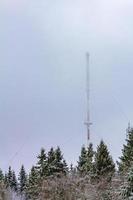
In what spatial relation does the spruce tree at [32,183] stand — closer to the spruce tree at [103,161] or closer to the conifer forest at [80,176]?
the conifer forest at [80,176]

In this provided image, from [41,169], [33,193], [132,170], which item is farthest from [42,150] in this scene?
[132,170]

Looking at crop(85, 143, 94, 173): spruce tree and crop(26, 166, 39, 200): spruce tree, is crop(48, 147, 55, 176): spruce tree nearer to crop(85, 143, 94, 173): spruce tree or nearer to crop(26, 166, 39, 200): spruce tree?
crop(26, 166, 39, 200): spruce tree

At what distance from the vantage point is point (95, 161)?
221ft

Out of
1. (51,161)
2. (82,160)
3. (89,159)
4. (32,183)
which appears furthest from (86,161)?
(32,183)

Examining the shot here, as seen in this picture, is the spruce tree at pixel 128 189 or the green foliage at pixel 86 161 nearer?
the spruce tree at pixel 128 189

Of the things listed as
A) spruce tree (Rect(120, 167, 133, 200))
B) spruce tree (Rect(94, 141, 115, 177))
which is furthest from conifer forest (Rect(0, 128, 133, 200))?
spruce tree (Rect(120, 167, 133, 200))

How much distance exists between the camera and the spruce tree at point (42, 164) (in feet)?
251

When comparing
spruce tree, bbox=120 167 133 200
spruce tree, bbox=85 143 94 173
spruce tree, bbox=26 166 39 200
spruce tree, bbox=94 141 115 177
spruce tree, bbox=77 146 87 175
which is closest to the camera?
spruce tree, bbox=120 167 133 200

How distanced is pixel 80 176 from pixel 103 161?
11.4ft

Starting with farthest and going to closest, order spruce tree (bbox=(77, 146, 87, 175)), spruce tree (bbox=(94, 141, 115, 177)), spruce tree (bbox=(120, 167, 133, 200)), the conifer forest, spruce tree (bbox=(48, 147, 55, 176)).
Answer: spruce tree (bbox=(48, 147, 55, 176)) < spruce tree (bbox=(77, 146, 87, 175)) < spruce tree (bbox=(94, 141, 115, 177)) < the conifer forest < spruce tree (bbox=(120, 167, 133, 200))

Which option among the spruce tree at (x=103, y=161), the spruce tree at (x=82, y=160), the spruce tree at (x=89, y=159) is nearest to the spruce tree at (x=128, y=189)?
the spruce tree at (x=103, y=161)

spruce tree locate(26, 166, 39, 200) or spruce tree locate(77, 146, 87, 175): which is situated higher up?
spruce tree locate(77, 146, 87, 175)

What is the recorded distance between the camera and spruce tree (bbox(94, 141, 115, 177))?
65.9 meters

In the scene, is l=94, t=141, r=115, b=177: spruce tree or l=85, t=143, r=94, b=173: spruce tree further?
l=85, t=143, r=94, b=173: spruce tree
